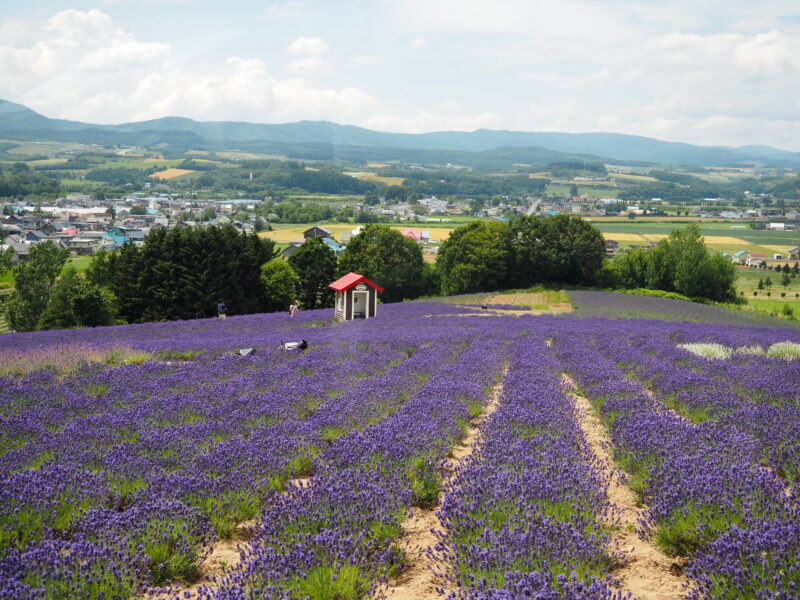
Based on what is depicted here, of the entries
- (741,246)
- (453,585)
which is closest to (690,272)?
(453,585)

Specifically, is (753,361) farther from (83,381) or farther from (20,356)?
(20,356)

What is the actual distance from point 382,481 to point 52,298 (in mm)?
35144

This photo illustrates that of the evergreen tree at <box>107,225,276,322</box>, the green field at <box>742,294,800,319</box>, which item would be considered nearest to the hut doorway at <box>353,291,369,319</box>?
the evergreen tree at <box>107,225,276,322</box>

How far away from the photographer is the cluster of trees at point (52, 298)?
33.8 meters

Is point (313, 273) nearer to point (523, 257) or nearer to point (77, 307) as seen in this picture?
point (77, 307)

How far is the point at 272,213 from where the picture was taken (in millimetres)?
195250

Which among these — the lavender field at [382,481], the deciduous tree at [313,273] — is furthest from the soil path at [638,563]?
the deciduous tree at [313,273]

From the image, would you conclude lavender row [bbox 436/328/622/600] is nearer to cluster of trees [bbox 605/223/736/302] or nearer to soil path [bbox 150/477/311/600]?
soil path [bbox 150/477/311/600]

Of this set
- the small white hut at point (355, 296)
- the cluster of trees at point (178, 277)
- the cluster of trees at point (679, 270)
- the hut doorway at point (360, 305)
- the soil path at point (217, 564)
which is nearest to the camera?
the soil path at point (217, 564)

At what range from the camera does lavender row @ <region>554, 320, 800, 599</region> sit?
144 inches

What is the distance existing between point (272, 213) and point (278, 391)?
191976 millimetres

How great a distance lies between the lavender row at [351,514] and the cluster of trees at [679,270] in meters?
54.9

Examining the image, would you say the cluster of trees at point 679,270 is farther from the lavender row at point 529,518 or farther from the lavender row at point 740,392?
the lavender row at point 529,518

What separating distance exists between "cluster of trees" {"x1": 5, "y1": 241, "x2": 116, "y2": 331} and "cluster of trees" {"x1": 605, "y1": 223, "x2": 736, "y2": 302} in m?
44.5
